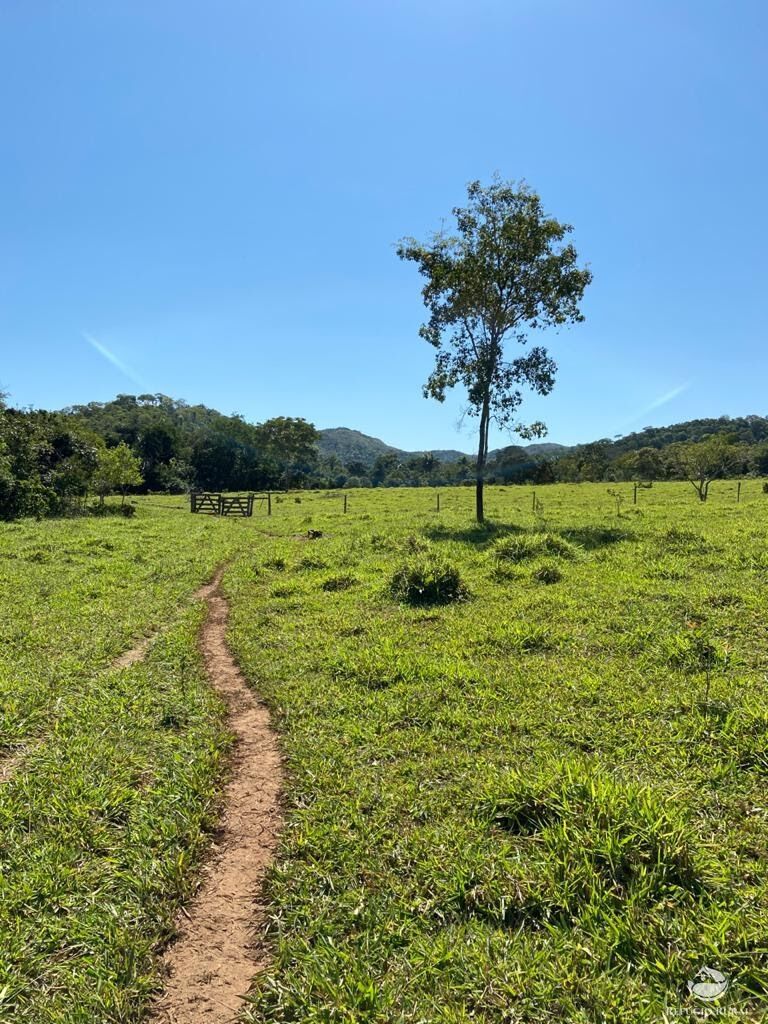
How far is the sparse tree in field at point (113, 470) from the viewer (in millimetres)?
37616

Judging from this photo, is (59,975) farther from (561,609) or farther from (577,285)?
(577,285)

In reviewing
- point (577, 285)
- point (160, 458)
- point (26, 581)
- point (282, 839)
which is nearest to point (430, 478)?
point (160, 458)

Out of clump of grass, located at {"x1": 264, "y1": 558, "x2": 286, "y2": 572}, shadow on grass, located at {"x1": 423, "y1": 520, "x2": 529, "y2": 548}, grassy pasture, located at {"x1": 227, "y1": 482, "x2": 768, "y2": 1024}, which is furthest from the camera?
shadow on grass, located at {"x1": 423, "y1": 520, "x2": 529, "y2": 548}

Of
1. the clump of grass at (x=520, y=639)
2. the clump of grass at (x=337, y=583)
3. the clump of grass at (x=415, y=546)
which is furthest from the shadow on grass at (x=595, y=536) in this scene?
the clump of grass at (x=520, y=639)

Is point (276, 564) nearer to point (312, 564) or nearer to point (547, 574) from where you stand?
point (312, 564)

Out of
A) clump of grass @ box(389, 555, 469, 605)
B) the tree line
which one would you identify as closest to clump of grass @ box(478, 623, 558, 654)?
clump of grass @ box(389, 555, 469, 605)

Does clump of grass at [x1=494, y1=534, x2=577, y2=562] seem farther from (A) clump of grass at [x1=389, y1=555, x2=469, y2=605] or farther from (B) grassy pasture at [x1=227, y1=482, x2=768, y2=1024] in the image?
(B) grassy pasture at [x1=227, y1=482, x2=768, y2=1024]

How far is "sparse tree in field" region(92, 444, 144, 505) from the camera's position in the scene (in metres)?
37.6

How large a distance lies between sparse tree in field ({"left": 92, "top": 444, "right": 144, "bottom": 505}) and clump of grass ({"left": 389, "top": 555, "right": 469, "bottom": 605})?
103 ft

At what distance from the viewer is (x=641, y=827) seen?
3756mm

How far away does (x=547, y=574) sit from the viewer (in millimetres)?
12398
